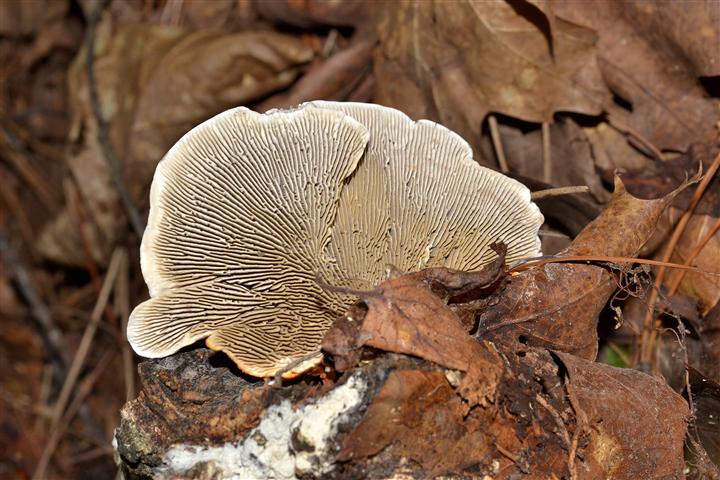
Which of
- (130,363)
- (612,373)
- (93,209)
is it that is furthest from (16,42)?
(612,373)

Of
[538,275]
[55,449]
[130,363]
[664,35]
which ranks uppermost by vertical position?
[664,35]

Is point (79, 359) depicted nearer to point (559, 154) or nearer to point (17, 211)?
point (17, 211)

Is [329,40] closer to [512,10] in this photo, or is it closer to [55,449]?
[512,10]

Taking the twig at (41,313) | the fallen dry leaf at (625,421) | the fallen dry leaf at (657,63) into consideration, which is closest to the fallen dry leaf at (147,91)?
the twig at (41,313)

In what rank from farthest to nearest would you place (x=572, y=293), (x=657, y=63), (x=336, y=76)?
(x=336, y=76) < (x=657, y=63) < (x=572, y=293)

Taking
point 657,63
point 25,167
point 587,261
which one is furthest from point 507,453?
point 25,167

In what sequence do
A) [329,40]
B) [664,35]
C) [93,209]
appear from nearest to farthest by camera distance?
[664,35], [329,40], [93,209]
